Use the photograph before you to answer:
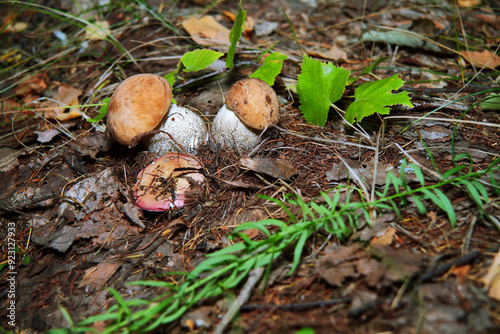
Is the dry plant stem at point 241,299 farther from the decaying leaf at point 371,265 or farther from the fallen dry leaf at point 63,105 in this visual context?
the fallen dry leaf at point 63,105

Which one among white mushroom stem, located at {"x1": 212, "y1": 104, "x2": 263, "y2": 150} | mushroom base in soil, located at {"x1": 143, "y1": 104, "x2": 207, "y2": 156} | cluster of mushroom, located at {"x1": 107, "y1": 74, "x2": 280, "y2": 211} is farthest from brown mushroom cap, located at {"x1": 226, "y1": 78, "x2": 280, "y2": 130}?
mushroom base in soil, located at {"x1": 143, "y1": 104, "x2": 207, "y2": 156}

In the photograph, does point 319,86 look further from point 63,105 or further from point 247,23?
point 63,105

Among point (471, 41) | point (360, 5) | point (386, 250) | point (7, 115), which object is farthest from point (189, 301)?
point (360, 5)

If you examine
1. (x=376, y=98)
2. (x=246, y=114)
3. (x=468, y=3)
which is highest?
(x=468, y=3)

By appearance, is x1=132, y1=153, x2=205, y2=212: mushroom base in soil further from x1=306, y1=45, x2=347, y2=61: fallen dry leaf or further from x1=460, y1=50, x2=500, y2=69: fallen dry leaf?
x1=460, y1=50, x2=500, y2=69: fallen dry leaf

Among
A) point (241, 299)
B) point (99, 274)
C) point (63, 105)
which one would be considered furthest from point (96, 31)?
point (241, 299)

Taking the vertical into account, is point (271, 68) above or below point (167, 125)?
above

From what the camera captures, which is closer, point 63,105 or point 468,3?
point 63,105
